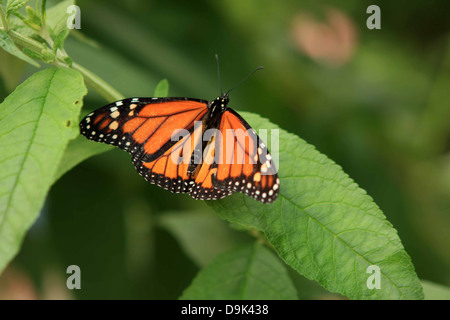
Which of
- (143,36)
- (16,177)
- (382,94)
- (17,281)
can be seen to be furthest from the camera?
(382,94)

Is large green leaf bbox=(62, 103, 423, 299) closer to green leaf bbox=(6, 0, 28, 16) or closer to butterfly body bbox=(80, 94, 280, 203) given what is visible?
butterfly body bbox=(80, 94, 280, 203)

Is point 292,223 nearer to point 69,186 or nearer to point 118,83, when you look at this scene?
point 118,83

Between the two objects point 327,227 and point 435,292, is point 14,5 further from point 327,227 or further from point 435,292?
point 435,292

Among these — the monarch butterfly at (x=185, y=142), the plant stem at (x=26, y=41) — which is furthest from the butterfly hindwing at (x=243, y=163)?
the plant stem at (x=26, y=41)

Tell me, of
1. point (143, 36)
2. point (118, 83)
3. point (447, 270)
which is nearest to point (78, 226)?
point (118, 83)

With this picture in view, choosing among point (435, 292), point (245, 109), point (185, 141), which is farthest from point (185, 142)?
point (245, 109)
